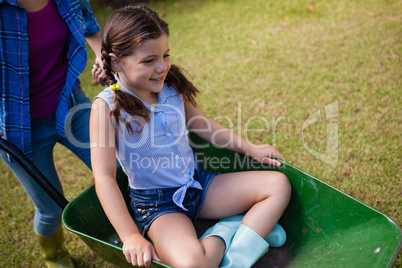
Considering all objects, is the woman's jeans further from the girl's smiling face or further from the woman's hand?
the girl's smiling face

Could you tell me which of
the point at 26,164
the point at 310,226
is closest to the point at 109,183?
the point at 26,164

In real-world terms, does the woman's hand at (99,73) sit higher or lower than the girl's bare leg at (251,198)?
higher

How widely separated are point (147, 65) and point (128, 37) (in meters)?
0.13

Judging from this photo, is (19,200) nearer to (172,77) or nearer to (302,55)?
(172,77)

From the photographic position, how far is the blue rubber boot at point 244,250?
5.21 feet

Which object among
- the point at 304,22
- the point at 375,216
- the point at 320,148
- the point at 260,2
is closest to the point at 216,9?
the point at 260,2

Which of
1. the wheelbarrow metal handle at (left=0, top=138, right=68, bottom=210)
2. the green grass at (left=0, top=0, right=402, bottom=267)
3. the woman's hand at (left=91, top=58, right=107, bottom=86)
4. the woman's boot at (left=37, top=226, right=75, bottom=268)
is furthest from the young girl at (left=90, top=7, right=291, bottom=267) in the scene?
the green grass at (left=0, top=0, right=402, bottom=267)

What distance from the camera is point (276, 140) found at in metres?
3.13

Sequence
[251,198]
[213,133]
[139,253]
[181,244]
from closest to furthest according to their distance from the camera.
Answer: [139,253]
[181,244]
[251,198]
[213,133]

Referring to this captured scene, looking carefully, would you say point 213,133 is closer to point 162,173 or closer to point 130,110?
point 162,173

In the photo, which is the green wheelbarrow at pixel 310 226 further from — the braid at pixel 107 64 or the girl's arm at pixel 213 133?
the braid at pixel 107 64

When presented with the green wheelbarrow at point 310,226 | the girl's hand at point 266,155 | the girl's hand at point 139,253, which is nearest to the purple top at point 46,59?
the green wheelbarrow at point 310,226

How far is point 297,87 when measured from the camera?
3.74 meters

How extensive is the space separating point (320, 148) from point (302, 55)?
1601 millimetres
